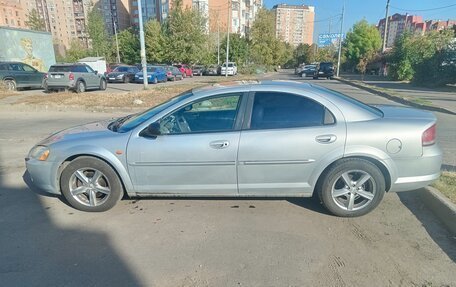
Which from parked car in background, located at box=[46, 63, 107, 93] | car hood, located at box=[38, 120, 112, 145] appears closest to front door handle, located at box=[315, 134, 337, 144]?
car hood, located at box=[38, 120, 112, 145]

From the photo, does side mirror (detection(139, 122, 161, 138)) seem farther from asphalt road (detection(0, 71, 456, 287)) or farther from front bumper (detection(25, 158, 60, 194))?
front bumper (detection(25, 158, 60, 194))

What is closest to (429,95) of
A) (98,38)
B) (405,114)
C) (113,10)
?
(405,114)

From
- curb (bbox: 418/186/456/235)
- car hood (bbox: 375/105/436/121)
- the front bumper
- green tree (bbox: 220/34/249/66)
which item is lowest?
curb (bbox: 418/186/456/235)

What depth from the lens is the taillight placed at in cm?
317

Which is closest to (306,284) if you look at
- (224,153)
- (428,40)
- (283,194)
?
(283,194)

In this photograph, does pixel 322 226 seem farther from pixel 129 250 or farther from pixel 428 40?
pixel 428 40

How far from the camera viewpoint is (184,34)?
40.2 metres

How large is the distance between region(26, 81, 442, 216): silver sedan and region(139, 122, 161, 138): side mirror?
0.4 inches

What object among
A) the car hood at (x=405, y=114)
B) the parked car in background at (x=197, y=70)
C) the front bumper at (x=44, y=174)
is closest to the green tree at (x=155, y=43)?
the parked car in background at (x=197, y=70)

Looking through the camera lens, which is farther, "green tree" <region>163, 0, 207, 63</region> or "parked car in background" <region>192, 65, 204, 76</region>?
"parked car in background" <region>192, 65, 204, 76</region>

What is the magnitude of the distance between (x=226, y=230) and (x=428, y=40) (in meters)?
26.6

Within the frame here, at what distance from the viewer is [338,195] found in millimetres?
3279

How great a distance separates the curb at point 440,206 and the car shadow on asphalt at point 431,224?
0.14 feet

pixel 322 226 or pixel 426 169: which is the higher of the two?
pixel 426 169
